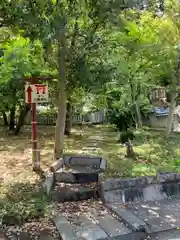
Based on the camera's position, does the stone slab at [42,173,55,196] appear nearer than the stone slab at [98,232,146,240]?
No

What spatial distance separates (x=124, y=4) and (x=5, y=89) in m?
5.96

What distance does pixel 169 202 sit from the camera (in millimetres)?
5672

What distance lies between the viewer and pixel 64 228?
14.5 feet

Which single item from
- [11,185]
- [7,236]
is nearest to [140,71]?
[11,185]

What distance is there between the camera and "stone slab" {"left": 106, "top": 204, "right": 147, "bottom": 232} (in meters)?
4.47

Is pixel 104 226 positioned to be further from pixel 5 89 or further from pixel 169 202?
pixel 5 89

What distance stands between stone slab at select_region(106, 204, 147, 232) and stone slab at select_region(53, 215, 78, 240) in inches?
33.1

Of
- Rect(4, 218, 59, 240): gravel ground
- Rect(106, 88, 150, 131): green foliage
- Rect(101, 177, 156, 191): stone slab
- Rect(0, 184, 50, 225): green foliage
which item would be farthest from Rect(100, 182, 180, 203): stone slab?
Rect(106, 88, 150, 131): green foliage

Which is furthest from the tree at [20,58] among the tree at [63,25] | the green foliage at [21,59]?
the tree at [63,25]

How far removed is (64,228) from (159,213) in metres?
1.65

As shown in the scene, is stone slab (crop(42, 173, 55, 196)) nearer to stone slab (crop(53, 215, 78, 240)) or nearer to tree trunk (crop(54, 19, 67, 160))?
stone slab (crop(53, 215, 78, 240))

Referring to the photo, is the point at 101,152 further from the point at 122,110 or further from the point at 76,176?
the point at 122,110

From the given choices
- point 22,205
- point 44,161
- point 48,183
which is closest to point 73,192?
point 48,183

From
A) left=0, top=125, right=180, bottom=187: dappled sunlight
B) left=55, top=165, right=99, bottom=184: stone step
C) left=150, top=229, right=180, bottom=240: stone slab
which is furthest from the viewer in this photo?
left=0, top=125, right=180, bottom=187: dappled sunlight
